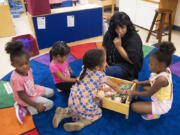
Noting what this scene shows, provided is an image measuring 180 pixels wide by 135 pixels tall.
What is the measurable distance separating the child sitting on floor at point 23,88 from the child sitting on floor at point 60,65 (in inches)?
7.0

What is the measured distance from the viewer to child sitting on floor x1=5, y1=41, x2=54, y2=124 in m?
1.40

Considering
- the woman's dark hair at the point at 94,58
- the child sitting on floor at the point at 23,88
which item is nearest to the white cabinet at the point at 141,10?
the woman's dark hair at the point at 94,58

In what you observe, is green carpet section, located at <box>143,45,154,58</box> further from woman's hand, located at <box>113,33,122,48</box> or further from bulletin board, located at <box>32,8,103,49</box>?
woman's hand, located at <box>113,33,122,48</box>

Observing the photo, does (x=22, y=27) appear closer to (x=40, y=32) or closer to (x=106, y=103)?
(x=40, y=32)

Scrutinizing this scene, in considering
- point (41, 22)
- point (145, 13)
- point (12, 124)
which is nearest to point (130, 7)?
point (145, 13)

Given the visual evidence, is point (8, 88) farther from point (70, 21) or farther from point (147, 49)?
point (147, 49)

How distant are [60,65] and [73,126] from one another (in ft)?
1.96

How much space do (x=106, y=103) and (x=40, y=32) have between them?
1811 mm

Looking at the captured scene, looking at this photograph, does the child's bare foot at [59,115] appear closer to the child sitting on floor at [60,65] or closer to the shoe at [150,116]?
the child sitting on floor at [60,65]

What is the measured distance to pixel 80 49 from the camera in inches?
118

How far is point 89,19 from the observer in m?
3.15

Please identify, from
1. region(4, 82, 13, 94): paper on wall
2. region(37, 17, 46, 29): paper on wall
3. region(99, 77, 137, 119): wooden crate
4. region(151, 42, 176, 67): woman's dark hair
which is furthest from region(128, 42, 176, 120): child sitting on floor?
region(37, 17, 46, 29): paper on wall

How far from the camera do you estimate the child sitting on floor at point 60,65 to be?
1599 mm

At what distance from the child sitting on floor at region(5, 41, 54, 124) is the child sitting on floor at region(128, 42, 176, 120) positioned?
89 cm
